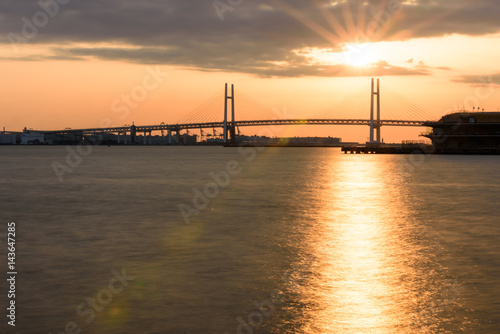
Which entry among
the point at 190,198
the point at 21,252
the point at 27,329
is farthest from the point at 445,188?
the point at 27,329

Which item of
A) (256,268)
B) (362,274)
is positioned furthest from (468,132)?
(256,268)

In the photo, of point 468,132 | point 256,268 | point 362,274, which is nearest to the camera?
point 362,274

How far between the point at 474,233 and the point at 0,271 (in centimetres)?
1454

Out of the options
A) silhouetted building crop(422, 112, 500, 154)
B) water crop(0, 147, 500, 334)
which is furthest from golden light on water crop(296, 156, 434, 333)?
silhouetted building crop(422, 112, 500, 154)

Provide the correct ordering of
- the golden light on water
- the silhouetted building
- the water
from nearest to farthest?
the golden light on water, the water, the silhouetted building

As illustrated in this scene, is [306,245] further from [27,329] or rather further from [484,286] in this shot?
[27,329]

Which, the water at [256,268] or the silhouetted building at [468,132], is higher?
the silhouetted building at [468,132]

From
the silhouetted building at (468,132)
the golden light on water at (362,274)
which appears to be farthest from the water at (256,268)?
the silhouetted building at (468,132)

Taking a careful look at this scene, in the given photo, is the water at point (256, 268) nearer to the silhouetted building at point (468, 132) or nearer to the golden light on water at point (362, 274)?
the golden light on water at point (362, 274)

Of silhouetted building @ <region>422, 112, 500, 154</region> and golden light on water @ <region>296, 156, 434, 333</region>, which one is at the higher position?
silhouetted building @ <region>422, 112, 500, 154</region>

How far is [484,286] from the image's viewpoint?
11.7 m

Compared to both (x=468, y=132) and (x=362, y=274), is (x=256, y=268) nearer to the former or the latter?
(x=362, y=274)

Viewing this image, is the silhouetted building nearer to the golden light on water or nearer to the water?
the water

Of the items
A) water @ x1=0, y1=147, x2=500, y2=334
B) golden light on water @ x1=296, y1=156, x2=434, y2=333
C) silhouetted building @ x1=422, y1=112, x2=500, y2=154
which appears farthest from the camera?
Result: silhouetted building @ x1=422, y1=112, x2=500, y2=154
